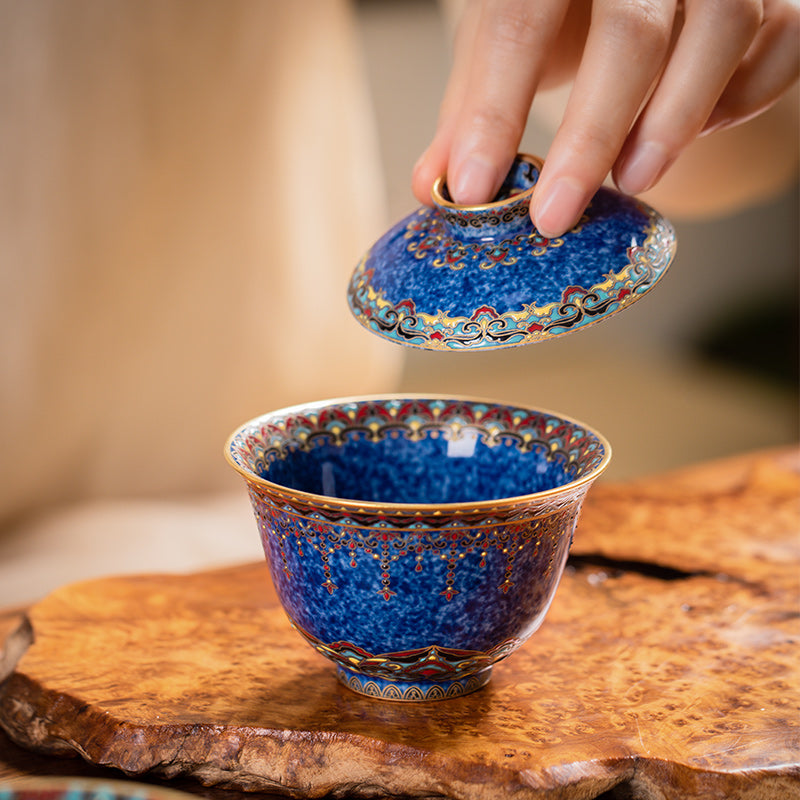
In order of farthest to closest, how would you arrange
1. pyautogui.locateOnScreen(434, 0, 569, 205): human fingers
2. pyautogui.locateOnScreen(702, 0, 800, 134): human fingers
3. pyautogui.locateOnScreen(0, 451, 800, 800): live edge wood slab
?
1. pyautogui.locateOnScreen(702, 0, 800, 134): human fingers
2. pyautogui.locateOnScreen(434, 0, 569, 205): human fingers
3. pyautogui.locateOnScreen(0, 451, 800, 800): live edge wood slab

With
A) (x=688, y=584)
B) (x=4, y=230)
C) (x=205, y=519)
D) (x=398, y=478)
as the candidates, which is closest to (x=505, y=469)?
(x=398, y=478)

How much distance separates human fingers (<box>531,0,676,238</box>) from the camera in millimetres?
720

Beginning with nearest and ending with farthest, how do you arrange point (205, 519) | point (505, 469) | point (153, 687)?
point (153, 687) → point (505, 469) → point (205, 519)

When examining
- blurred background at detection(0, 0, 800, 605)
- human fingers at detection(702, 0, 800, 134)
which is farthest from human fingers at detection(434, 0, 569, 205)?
blurred background at detection(0, 0, 800, 605)

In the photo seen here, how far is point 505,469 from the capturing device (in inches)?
35.4

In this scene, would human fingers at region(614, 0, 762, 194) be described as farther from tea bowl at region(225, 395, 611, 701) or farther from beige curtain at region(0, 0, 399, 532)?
beige curtain at region(0, 0, 399, 532)

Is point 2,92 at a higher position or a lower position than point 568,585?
higher

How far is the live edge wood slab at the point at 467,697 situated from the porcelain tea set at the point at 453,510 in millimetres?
58

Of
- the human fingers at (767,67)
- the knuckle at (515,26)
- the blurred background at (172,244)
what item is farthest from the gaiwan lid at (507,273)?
the blurred background at (172,244)

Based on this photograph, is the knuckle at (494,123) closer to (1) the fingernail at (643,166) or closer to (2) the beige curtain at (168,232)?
(1) the fingernail at (643,166)

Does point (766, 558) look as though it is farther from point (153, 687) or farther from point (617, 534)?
point (153, 687)

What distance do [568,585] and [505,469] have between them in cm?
16

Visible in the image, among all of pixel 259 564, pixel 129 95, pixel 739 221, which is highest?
pixel 129 95

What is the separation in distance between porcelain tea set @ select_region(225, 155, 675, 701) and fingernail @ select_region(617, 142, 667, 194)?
0.03 m
